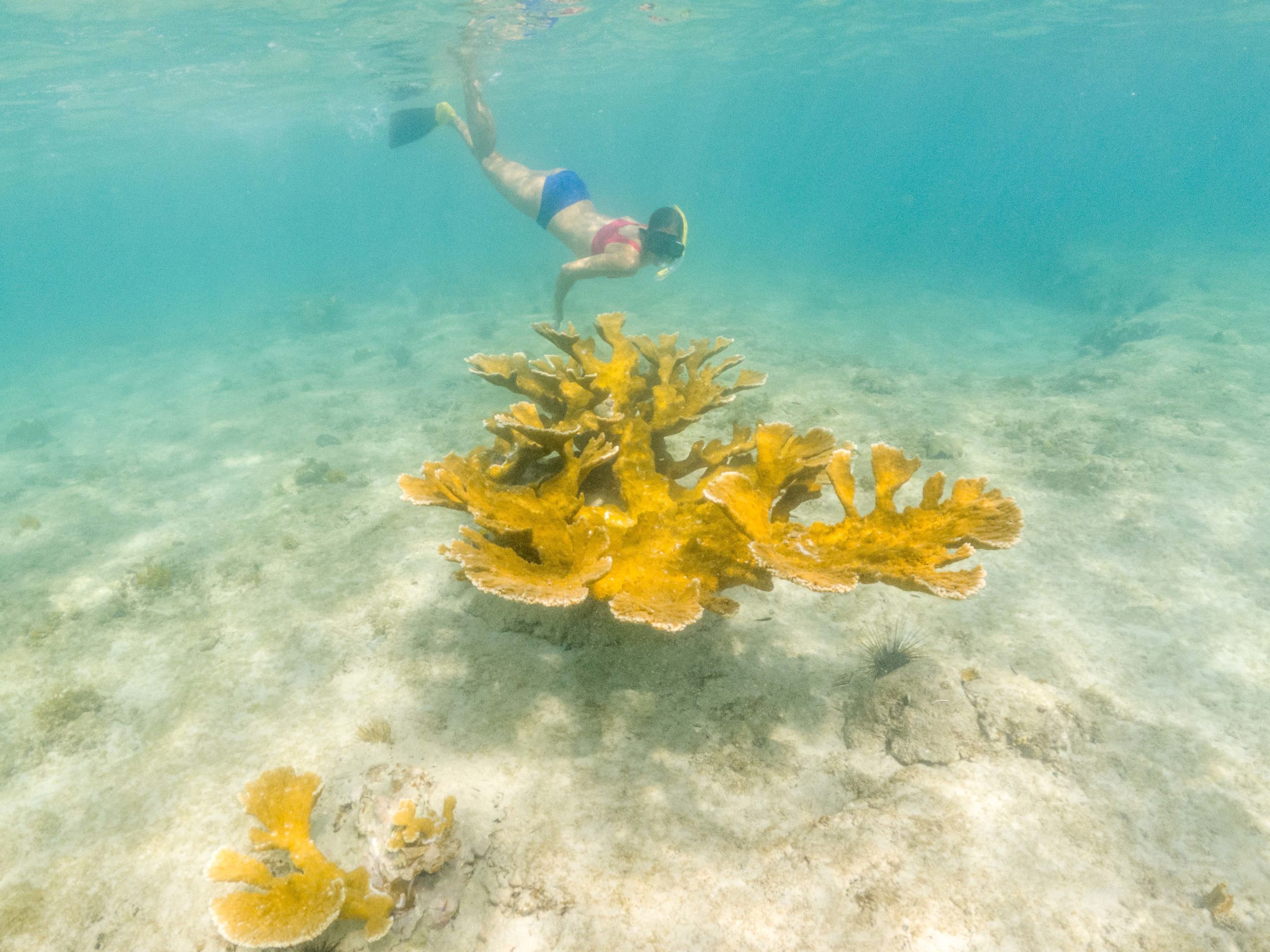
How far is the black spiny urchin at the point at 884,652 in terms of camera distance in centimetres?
381

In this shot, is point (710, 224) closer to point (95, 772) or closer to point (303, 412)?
point (303, 412)

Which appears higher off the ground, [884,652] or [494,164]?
[884,652]

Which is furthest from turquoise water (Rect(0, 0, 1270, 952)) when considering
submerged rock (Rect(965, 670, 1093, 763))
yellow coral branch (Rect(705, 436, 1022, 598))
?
yellow coral branch (Rect(705, 436, 1022, 598))

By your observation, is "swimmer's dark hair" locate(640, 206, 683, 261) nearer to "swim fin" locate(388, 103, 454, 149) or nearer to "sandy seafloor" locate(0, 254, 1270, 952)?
"sandy seafloor" locate(0, 254, 1270, 952)

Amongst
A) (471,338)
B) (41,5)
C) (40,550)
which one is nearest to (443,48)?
(41,5)

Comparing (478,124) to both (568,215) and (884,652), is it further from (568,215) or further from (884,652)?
(884,652)

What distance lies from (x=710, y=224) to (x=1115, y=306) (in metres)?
47.7

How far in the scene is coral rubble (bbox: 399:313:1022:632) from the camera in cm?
296

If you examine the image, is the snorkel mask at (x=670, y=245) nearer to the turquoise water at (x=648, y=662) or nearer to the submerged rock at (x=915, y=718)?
the turquoise water at (x=648, y=662)

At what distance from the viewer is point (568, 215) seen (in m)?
11.2

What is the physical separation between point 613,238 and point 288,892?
895 centimetres

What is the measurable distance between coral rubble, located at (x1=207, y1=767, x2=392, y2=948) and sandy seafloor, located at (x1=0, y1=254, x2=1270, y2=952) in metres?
0.17

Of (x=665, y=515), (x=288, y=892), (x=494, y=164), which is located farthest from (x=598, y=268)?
(x=494, y=164)

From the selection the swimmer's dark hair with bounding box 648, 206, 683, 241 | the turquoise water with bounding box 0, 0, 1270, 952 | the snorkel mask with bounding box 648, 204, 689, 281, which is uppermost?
the swimmer's dark hair with bounding box 648, 206, 683, 241
